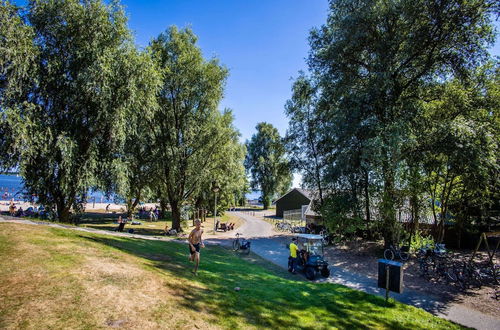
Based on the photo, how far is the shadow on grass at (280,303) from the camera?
707 centimetres

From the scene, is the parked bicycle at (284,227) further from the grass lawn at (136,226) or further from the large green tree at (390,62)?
the large green tree at (390,62)

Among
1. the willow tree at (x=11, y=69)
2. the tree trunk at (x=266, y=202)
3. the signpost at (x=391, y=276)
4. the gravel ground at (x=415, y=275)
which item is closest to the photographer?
the signpost at (x=391, y=276)

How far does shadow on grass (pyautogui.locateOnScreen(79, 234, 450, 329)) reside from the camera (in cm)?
707

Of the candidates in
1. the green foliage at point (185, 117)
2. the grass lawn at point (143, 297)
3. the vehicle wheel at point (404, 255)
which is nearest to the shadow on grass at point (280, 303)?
the grass lawn at point (143, 297)

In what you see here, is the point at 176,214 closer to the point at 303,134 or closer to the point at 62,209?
the point at 62,209

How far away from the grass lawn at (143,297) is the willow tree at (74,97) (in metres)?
7.02

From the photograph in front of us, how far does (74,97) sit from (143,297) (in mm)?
15556

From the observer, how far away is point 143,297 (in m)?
6.53

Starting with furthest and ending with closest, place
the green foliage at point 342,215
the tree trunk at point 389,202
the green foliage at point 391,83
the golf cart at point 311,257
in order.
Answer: the green foliage at point 342,215, the tree trunk at point 389,202, the green foliage at point 391,83, the golf cart at point 311,257

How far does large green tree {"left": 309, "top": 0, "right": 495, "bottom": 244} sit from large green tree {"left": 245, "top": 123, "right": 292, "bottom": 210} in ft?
167

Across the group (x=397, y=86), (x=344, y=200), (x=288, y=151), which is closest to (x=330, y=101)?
(x=397, y=86)

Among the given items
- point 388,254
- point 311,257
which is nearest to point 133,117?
point 311,257

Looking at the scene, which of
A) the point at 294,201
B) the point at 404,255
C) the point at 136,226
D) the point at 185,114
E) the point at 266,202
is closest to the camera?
the point at 404,255

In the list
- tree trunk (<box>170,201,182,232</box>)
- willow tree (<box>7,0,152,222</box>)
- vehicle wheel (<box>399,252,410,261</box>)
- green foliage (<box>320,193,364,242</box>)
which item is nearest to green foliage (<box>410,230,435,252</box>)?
vehicle wheel (<box>399,252,410,261</box>)
